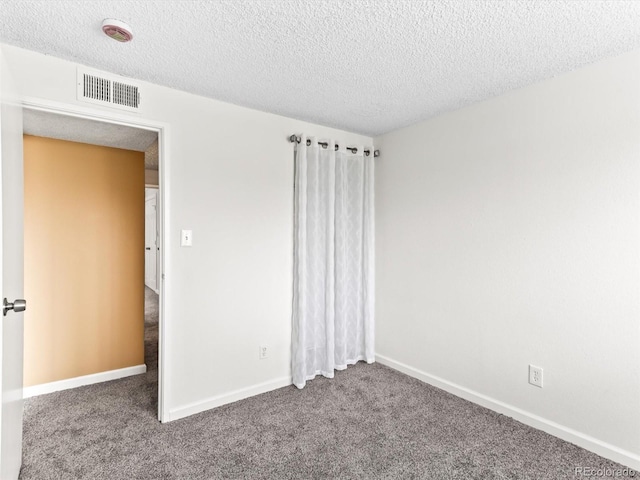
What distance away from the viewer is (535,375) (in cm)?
235

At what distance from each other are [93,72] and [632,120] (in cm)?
309

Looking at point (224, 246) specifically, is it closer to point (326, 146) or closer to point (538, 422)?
point (326, 146)

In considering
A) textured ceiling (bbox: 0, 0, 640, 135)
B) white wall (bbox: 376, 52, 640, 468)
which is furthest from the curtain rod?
textured ceiling (bbox: 0, 0, 640, 135)

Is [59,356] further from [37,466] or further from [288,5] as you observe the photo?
[288,5]

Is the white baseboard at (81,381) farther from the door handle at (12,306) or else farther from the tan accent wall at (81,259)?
the door handle at (12,306)

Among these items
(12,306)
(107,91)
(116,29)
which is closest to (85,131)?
(107,91)

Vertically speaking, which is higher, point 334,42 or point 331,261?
point 334,42

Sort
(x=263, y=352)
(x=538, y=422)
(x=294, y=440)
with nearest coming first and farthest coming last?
(x=294, y=440) → (x=538, y=422) → (x=263, y=352)

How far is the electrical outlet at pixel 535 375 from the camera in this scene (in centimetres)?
232

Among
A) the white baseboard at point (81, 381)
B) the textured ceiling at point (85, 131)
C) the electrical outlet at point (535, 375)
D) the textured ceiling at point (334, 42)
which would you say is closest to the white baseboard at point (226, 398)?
the white baseboard at point (81, 381)

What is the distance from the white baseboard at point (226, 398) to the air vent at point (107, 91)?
6.71 ft

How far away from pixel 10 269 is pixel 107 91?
4.05 feet

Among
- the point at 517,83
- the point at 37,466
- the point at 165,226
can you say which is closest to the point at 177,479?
the point at 37,466

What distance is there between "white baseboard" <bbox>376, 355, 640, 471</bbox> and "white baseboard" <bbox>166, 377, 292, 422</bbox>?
1.17 m
